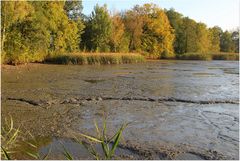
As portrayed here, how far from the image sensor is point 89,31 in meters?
41.8

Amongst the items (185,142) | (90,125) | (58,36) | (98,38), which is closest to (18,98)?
(90,125)

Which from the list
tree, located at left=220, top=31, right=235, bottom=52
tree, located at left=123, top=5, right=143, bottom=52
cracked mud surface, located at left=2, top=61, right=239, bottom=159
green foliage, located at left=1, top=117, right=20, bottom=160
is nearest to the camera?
green foliage, located at left=1, top=117, right=20, bottom=160

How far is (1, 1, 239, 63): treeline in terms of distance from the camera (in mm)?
23359

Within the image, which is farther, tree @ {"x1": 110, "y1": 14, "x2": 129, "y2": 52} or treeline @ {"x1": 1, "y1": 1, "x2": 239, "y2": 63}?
tree @ {"x1": 110, "y1": 14, "x2": 129, "y2": 52}

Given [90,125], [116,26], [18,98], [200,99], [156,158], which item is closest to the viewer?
[156,158]

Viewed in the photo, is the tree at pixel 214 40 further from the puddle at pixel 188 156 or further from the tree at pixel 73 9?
the puddle at pixel 188 156

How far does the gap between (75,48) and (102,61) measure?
27.5 feet

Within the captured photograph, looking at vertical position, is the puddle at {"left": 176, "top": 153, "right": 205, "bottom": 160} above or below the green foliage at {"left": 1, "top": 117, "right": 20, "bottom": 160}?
below

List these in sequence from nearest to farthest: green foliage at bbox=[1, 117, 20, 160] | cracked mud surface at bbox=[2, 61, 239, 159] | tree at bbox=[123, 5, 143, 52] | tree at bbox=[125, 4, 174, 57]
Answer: green foliage at bbox=[1, 117, 20, 160] → cracked mud surface at bbox=[2, 61, 239, 159] → tree at bbox=[123, 5, 143, 52] → tree at bbox=[125, 4, 174, 57]

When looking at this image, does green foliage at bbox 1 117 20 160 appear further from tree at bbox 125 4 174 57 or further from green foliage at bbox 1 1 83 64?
tree at bbox 125 4 174 57

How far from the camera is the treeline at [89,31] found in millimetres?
23359

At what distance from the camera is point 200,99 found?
10039 mm

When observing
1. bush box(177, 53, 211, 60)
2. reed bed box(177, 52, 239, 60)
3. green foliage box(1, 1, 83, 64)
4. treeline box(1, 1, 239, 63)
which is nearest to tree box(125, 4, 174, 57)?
treeline box(1, 1, 239, 63)

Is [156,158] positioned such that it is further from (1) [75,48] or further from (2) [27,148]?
(1) [75,48]
